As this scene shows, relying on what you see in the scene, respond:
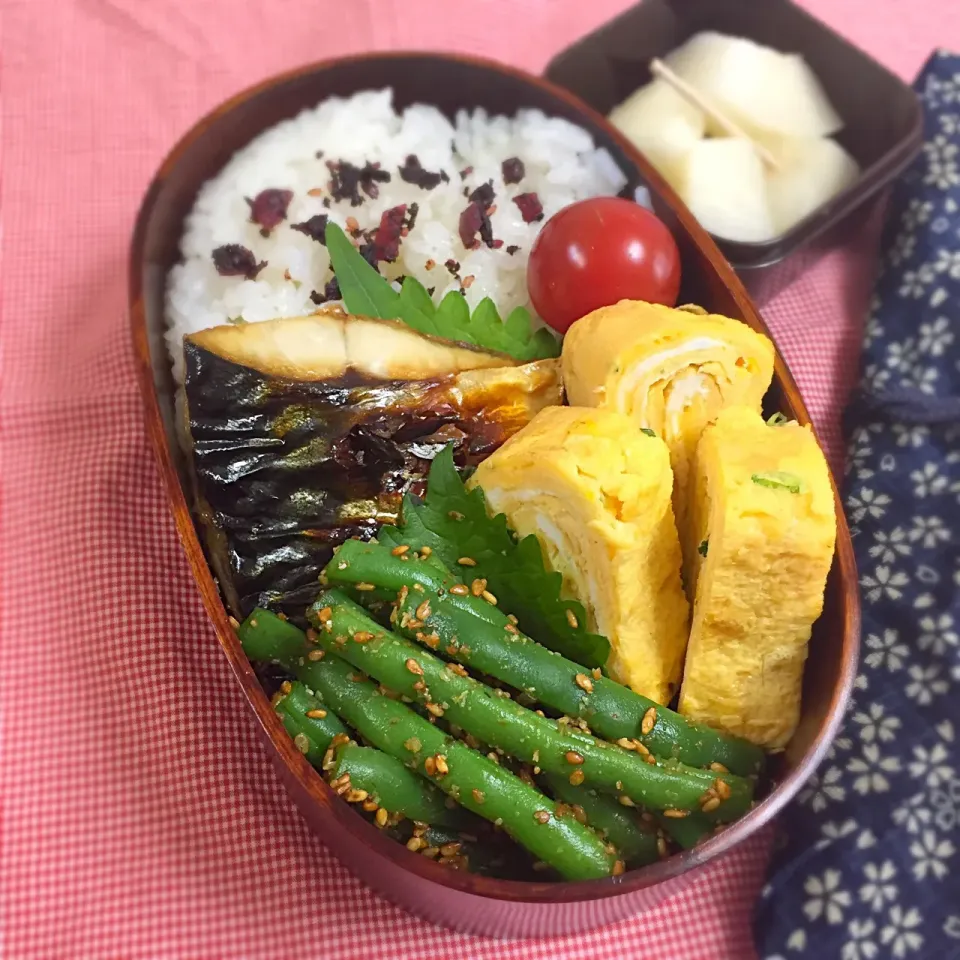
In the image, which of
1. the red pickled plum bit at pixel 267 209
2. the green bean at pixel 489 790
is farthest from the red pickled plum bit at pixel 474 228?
the green bean at pixel 489 790

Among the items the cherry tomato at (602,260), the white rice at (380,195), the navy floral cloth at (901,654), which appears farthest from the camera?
the white rice at (380,195)

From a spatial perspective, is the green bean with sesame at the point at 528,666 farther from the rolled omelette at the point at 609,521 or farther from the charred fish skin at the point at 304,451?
the charred fish skin at the point at 304,451

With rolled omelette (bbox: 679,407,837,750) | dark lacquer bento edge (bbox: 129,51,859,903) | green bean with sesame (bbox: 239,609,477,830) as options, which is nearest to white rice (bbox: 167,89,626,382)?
dark lacquer bento edge (bbox: 129,51,859,903)

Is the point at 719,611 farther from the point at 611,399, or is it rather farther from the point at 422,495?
the point at 422,495

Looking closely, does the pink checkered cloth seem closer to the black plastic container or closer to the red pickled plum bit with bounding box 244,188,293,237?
the black plastic container

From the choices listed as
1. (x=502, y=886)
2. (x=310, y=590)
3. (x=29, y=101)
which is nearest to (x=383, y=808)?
(x=502, y=886)

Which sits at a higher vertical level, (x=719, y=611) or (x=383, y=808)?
(x=719, y=611)

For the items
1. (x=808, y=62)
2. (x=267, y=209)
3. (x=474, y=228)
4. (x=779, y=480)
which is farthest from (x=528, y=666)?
(x=808, y=62)
